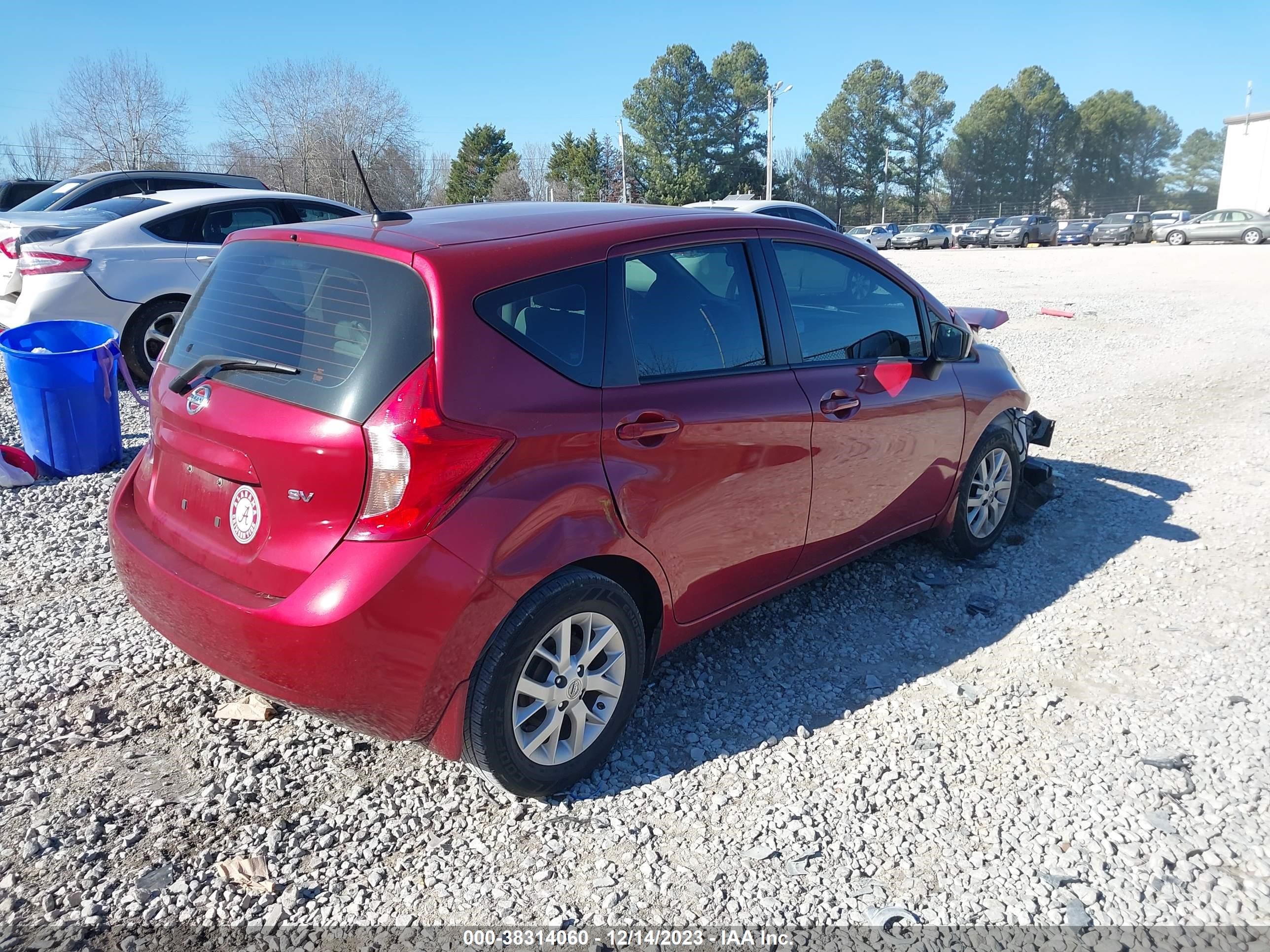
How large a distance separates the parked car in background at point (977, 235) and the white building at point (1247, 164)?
28.0m

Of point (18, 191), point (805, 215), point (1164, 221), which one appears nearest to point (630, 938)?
point (805, 215)

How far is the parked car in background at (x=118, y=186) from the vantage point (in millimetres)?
12031

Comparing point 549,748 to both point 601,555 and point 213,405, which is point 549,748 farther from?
point 213,405

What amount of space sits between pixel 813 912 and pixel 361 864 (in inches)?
52.3

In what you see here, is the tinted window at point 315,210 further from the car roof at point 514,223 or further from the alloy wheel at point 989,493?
the alloy wheel at point 989,493

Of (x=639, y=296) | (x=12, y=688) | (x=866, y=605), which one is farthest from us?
(x=866, y=605)

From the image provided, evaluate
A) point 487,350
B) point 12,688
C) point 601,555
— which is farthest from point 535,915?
point 12,688

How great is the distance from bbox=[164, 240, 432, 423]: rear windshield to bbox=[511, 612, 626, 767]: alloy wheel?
95 centimetres

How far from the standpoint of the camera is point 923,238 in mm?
47469

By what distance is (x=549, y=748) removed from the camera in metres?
2.93

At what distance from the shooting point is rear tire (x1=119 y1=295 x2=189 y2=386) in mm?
7859

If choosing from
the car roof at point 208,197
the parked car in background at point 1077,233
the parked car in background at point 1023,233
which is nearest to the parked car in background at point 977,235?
the parked car in background at point 1023,233

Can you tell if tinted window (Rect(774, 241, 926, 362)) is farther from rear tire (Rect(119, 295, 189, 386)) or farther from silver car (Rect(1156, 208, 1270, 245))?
silver car (Rect(1156, 208, 1270, 245))

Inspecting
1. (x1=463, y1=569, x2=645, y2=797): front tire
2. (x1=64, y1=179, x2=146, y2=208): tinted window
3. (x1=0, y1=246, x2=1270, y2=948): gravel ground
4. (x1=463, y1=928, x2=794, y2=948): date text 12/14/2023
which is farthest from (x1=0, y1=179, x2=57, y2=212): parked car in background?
(x1=463, y1=928, x2=794, y2=948): date text 12/14/2023
